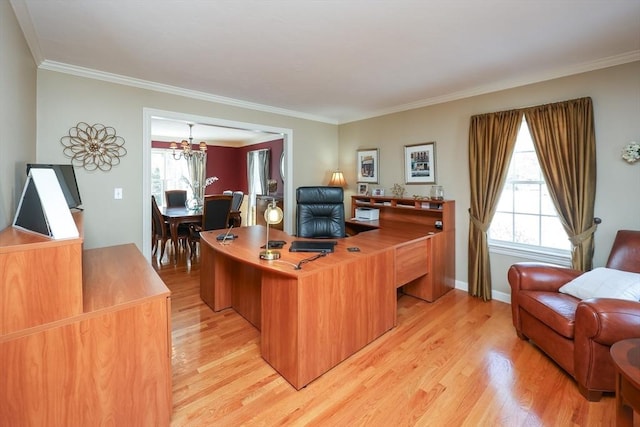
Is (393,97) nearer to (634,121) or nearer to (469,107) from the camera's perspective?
(469,107)

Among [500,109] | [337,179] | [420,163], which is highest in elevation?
[500,109]

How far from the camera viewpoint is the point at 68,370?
1.18 metres

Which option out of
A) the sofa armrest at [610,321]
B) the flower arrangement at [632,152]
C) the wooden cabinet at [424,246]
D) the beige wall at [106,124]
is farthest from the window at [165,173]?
the flower arrangement at [632,152]

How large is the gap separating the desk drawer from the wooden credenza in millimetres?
1934

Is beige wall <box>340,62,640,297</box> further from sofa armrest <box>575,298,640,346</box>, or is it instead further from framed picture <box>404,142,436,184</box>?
sofa armrest <box>575,298,640,346</box>

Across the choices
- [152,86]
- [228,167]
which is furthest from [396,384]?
[228,167]

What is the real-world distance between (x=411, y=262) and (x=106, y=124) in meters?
3.23

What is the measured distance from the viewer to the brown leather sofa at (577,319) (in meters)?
1.58

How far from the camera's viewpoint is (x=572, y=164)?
2.57 m

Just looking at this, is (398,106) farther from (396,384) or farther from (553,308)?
(396,384)

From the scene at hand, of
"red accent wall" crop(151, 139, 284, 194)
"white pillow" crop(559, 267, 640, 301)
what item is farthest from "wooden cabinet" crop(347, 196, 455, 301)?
"red accent wall" crop(151, 139, 284, 194)

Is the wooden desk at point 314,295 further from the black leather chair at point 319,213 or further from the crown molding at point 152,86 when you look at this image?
the crown molding at point 152,86

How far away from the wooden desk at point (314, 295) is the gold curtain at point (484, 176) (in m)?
0.92

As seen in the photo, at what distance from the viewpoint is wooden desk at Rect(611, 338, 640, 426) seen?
1.15 meters
